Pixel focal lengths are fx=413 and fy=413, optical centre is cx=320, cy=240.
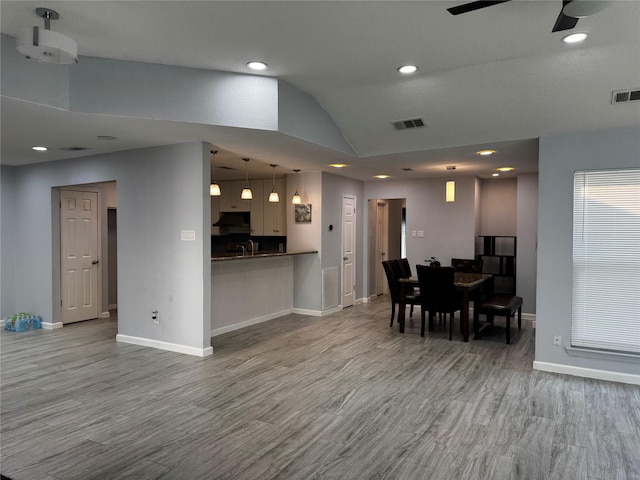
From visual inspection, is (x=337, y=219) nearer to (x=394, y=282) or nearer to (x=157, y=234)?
(x=394, y=282)

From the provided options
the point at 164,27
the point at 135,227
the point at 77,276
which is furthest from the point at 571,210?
the point at 77,276

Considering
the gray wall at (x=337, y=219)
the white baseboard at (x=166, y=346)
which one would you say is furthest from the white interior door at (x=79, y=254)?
the gray wall at (x=337, y=219)

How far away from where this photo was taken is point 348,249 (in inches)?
302

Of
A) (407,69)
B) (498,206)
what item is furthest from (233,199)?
(407,69)

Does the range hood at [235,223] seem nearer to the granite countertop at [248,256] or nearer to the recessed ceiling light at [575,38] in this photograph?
the granite countertop at [248,256]

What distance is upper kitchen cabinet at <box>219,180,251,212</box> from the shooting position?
8.24 metres

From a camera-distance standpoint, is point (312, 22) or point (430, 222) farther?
point (430, 222)

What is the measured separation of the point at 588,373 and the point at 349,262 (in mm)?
4317

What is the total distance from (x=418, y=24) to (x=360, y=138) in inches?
92.3

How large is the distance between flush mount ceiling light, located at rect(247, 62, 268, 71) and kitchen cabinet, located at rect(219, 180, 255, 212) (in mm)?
4829

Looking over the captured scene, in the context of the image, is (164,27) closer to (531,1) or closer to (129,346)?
(531,1)

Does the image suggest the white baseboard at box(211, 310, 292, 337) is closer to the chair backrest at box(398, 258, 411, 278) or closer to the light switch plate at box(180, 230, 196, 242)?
the light switch plate at box(180, 230, 196, 242)

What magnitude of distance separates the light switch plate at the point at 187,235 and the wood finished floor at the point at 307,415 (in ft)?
4.28

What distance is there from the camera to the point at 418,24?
105 inches
